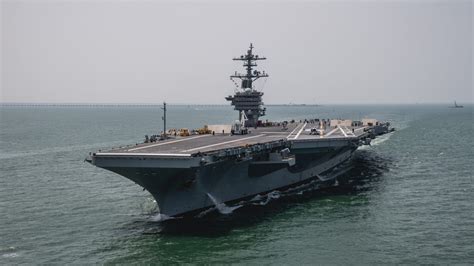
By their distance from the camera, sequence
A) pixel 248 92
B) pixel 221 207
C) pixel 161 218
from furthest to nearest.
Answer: pixel 248 92, pixel 221 207, pixel 161 218

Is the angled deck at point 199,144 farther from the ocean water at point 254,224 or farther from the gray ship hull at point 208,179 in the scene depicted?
the ocean water at point 254,224

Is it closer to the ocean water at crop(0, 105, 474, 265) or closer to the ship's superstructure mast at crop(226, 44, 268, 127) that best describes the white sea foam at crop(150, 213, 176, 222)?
the ocean water at crop(0, 105, 474, 265)

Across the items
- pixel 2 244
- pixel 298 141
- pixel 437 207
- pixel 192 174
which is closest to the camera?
pixel 2 244

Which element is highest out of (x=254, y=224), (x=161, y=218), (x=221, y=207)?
(x=221, y=207)

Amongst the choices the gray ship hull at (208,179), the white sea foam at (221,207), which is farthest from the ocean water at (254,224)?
the gray ship hull at (208,179)

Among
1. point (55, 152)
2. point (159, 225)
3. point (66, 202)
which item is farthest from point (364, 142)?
point (55, 152)

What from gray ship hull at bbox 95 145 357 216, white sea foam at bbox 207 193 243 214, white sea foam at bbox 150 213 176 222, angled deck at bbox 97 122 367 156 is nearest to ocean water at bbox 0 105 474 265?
white sea foam at bbox 150 213 176 222

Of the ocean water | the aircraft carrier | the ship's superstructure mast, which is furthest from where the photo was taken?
the ship's superstructure mast

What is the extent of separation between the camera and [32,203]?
3062cm

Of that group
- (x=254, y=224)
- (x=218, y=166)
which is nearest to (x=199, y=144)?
(x=218, y=166)

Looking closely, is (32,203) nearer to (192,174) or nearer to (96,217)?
(96,217)

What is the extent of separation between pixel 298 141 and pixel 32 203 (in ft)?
59.0

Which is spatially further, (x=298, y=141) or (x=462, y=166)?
(x=462, y=166)

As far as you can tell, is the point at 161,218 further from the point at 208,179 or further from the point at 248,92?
the point at 248,92
